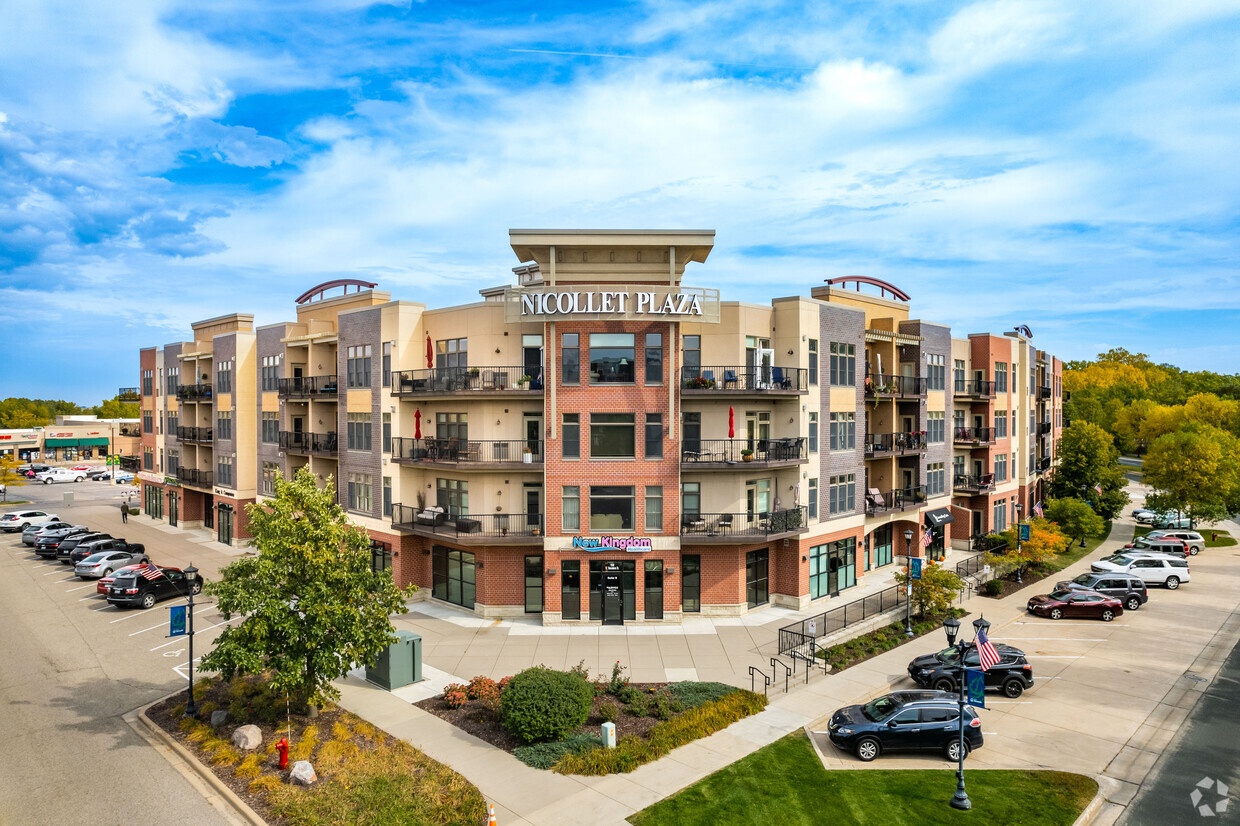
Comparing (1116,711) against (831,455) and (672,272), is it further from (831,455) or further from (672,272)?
(672,272)

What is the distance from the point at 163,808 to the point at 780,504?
2575 cm

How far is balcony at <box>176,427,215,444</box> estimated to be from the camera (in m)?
52.1

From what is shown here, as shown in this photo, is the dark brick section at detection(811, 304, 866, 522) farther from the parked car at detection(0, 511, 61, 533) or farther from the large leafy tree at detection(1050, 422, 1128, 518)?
the parked car at detection(0, 511, 61, 533)

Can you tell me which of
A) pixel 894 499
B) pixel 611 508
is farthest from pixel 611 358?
pixel 894 499

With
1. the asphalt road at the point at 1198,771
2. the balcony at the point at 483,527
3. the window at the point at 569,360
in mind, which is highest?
the window at the point at 569,360

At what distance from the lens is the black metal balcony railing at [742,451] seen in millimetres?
31297

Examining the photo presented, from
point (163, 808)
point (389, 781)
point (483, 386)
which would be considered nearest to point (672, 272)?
point (483, 386)

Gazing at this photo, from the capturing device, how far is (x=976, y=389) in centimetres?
4734

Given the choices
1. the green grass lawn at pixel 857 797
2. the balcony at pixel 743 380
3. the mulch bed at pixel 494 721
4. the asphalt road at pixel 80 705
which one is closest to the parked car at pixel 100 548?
the asphalt road at pixel 80 705

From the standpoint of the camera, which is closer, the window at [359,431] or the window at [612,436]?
the window at [612,436]

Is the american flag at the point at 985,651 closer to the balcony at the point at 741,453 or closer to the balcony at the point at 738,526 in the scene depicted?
the balcony at the point at 738,526

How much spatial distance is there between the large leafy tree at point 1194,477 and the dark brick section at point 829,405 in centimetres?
3260

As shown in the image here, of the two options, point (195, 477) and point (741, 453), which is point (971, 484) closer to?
point (741, 453)

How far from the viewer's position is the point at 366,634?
20828 millimetres
